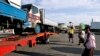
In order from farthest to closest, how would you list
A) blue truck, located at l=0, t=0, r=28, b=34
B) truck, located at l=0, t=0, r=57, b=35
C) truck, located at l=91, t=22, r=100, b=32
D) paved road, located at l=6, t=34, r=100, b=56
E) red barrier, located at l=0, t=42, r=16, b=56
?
truck, located at l=91, t=22, r=100, b=32 < paved road, located at l=6, t=34, r=100, b=56 < truck, located at l=0, t=0, r=57, b=35 < blue truck, located at l=0, t=0, r=28, b=34 < red barrier, located at l=0, t=42, r=16, b=56

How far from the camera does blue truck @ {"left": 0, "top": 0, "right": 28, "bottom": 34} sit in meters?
13.6

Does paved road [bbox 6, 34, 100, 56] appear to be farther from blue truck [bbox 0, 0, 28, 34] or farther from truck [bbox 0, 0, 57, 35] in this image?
blue truck [bbox 0, 0, 28, 34]

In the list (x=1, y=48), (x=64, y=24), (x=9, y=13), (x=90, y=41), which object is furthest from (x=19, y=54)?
(x=64, y=24)

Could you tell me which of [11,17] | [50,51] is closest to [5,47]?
[11,17]

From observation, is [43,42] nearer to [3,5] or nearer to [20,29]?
[20,29]

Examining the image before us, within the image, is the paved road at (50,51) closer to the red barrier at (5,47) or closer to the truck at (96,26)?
the red barrier at (5,47)

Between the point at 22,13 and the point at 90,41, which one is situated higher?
the point at 22,13

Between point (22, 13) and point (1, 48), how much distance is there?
8.85 metres

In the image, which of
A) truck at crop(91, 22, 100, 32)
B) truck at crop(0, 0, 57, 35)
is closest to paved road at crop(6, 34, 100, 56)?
truck at crop(0, 0, 57, 35)

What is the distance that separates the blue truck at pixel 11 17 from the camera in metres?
13.6

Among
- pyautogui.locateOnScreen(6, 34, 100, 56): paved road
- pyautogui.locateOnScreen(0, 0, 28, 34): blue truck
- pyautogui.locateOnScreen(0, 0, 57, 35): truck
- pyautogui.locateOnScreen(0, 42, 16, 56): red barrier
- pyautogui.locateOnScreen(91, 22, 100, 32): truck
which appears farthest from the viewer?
pyautogui.locateOnScreen(91, 22, 100, 32): truck

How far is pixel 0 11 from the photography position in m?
13.1

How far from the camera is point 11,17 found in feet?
49.4

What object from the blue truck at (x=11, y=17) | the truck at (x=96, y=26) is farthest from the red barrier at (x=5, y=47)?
the truck at (x=96, y=26)
